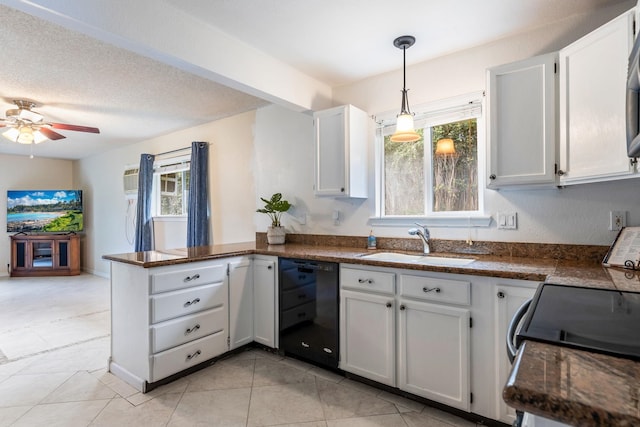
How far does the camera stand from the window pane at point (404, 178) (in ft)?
9.39

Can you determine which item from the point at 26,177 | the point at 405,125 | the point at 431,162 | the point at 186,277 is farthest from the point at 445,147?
the point at 26,177

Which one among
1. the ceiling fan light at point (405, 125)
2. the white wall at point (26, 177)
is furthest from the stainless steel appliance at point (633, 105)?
the white wall at point (26, 177)

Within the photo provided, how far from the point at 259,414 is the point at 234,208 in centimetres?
253

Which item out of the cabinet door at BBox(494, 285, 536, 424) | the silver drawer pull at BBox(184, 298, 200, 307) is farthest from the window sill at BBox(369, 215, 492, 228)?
the silver drawer pull at BBox(184, 298, 200, 307)

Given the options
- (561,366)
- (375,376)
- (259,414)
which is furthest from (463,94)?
(259,414)

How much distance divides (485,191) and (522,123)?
1.89ft

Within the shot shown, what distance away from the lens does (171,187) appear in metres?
5.16

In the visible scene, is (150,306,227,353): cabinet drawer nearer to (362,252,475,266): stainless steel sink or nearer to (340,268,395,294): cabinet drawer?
(340,268,395,294): cabinet drawer

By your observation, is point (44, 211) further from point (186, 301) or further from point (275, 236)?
point (186, 301)

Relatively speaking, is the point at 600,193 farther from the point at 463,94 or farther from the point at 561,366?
the point at 561,366

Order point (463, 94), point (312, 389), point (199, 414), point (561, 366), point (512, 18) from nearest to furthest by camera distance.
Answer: point (561, 366) → point (199, 414) → point (512, 18) → point (312, 389) → point (463, 94)

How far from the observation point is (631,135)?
1170 mm

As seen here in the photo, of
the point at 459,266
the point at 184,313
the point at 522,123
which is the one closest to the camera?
the point at 459,266

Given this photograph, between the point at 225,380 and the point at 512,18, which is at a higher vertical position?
the point at 512,18
